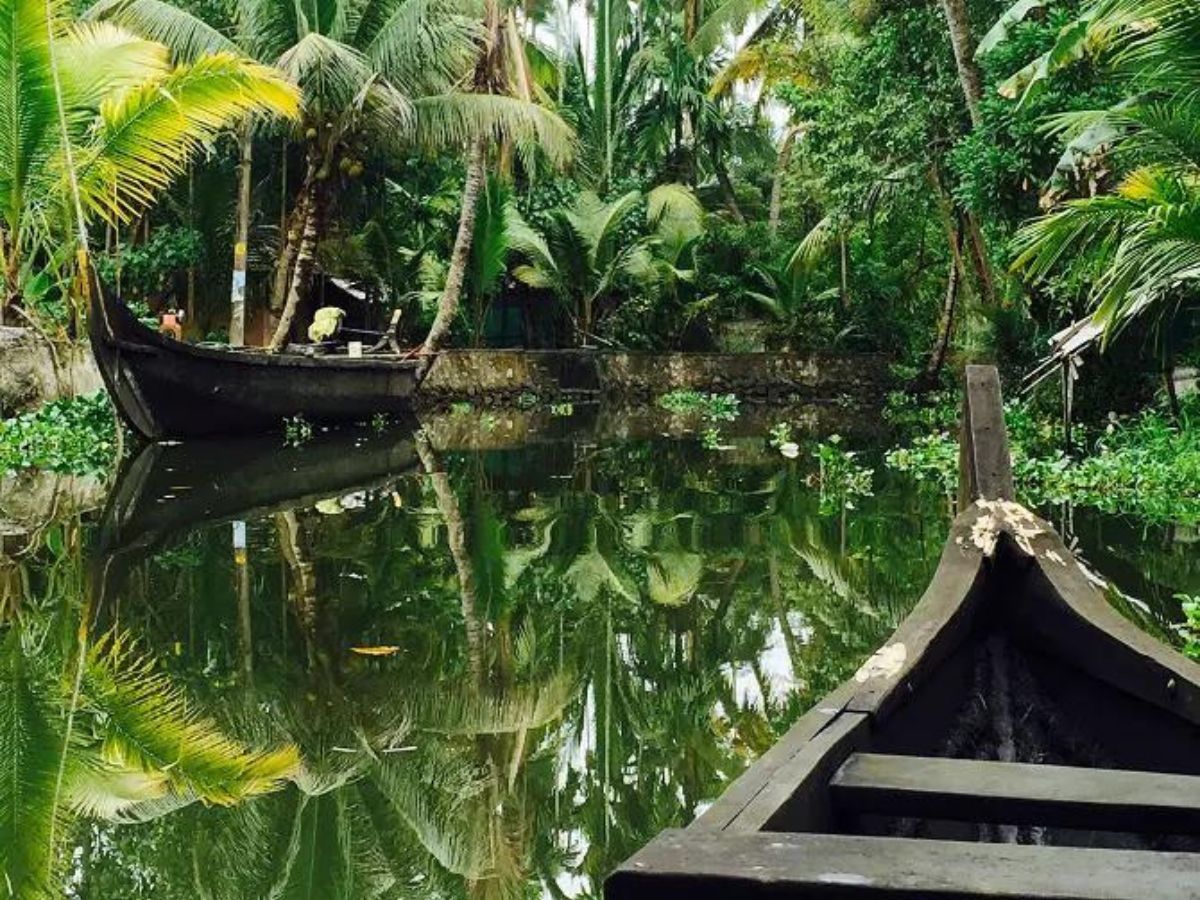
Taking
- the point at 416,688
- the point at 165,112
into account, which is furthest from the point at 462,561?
the point at 165,112

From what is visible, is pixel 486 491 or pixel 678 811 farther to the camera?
pixel 486 491

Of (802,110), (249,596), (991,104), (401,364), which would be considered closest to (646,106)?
(802,110)

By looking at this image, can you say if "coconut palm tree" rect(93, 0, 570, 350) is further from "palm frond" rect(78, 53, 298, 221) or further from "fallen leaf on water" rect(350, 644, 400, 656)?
"fallen leaf on water" rect(350, 644, 400, 656)

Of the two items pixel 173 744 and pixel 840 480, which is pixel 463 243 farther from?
→ pixel 173 744

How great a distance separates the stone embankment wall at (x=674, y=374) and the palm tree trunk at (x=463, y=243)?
2697 millimetres

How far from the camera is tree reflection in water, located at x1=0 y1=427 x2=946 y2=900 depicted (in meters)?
2.76

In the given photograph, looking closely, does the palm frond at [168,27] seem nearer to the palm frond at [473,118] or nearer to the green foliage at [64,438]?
the palm frond at [473,118]

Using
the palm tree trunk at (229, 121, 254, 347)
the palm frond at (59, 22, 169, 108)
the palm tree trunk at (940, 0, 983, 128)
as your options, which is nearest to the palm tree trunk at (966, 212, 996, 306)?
the palm tree trunk at (940, 0, 983, 128)

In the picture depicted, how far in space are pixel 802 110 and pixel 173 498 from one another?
416 inches

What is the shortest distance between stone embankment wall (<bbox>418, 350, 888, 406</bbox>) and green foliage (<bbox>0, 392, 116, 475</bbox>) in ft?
25.0

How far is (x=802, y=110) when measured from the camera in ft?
53.6

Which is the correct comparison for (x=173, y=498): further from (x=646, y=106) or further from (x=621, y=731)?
(x=646, y=106)

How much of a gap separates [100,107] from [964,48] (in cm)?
758

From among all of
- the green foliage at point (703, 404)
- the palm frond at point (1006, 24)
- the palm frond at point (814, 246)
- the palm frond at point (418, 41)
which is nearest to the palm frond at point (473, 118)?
the palm frond at point (418, 41)
